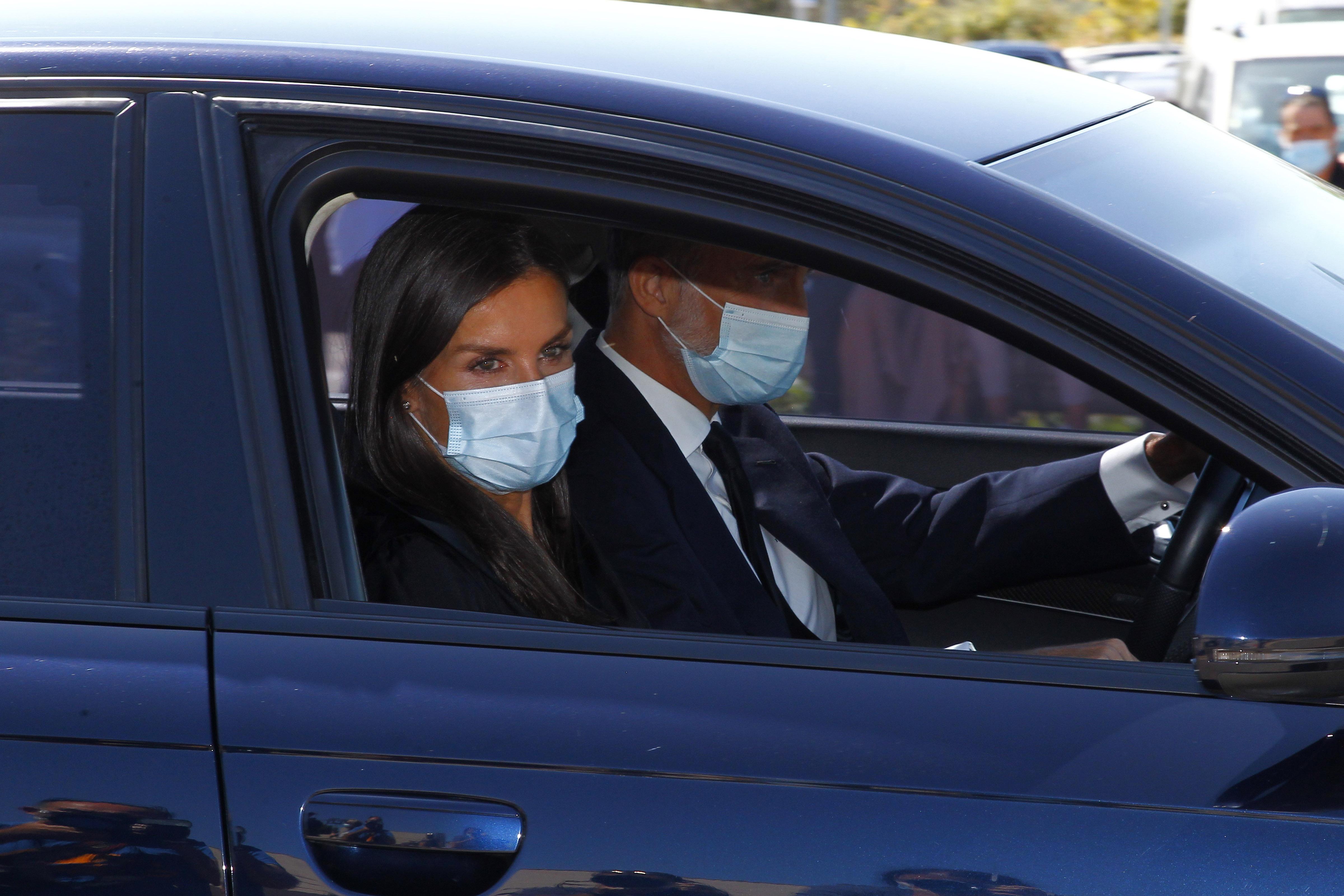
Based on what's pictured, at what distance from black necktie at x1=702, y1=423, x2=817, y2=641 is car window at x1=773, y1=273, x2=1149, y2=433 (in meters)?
2.24

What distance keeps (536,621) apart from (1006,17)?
92.9 ft

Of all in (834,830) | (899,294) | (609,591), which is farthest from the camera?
(609,591)

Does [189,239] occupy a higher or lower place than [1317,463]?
higher

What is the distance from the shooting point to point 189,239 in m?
1.29

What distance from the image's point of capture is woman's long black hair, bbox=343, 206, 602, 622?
1.76m

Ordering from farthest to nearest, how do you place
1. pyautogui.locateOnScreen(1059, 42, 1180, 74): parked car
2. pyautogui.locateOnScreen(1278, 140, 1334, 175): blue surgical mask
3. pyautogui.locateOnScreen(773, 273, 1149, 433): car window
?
pyautogui.locateOnScreen(1059, 42, 1180, 74): parked car < pyautogui.locateOnScreen(1278, 140, 1334, 175): blue surgical mask < pyautogui.locateOnScreen(773, 273, 1149, 433): car window

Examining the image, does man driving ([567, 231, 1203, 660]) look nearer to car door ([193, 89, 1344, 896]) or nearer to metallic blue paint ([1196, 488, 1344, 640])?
car door ([193, 89, 1344, 896])

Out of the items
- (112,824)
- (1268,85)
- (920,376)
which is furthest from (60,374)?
(1268,85)

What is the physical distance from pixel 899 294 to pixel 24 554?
84 cm

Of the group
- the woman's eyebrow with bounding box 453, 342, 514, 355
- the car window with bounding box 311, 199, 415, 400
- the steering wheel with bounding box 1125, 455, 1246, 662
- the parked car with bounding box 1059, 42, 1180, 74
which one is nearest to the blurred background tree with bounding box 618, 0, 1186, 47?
the parked car with bounding box 1059, 42, 1180, 74

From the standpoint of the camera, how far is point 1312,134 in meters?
6.30

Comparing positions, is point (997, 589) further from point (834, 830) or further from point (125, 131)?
point (125, 131)

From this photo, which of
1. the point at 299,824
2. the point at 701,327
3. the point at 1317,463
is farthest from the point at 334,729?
the point at 701,327

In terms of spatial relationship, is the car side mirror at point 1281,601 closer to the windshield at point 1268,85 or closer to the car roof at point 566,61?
the car roof at point 566,61
